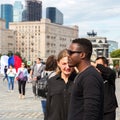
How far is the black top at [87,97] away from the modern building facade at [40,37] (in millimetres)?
167174

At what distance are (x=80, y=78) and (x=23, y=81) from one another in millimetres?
15183

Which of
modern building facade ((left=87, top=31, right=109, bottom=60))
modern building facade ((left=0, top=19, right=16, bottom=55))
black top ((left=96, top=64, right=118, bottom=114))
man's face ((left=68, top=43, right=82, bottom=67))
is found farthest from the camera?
modern building facade ((left=0, top=19, right=16, bottom=55))

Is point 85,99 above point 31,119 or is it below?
above

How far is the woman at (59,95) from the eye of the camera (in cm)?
542

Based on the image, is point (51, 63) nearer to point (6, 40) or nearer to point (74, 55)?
point (74, 55)

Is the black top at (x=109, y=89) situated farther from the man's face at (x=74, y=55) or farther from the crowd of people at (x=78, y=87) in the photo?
the man's face at (x=74, y=55)

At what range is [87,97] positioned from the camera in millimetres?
3932

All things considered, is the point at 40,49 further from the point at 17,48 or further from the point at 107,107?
the point at 107,107

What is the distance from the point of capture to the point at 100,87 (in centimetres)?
399

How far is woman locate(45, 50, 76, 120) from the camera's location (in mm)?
5418

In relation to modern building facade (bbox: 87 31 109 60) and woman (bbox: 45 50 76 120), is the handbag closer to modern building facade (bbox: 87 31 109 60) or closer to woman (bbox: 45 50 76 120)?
woman (bbox: 45 50 76 120)

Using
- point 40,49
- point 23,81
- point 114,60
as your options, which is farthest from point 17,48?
point 23,81

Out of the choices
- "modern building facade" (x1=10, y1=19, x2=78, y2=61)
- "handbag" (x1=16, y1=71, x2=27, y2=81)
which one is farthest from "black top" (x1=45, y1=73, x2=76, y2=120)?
"modern building facade" (x1=10, y1=19, x2=78, y2=61)

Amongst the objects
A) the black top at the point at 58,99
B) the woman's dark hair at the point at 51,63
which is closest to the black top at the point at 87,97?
the black top at the point at 58,99
